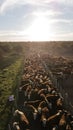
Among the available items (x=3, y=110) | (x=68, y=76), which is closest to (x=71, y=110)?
(x=3, y=110)

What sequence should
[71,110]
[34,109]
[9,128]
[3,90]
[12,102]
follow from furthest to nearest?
[3,90], [12,102], [34,109], [71,110], [9,128]

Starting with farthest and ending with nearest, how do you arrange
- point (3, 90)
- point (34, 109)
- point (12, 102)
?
point (3, 90) < point (12, 102) < point (34, 109)

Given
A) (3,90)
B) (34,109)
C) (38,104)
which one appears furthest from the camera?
(3,90)

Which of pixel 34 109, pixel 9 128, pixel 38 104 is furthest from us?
pixel 38 104

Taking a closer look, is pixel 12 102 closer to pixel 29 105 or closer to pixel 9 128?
pixel 29 105

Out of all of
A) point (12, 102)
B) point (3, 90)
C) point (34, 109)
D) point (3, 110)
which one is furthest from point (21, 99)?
point (3, 90)

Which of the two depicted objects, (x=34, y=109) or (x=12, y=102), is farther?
(x=12, y=102)

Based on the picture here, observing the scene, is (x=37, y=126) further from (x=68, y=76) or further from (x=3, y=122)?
(x=68, y=76)

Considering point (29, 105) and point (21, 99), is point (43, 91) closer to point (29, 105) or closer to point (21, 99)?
point (21, 99)

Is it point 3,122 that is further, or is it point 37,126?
point 3,122
